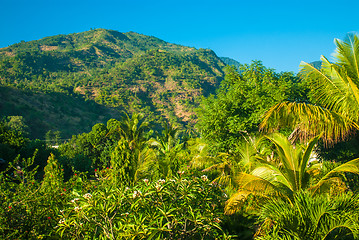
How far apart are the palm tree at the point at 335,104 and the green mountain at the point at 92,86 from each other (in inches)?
2045

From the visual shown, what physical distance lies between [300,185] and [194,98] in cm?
7836

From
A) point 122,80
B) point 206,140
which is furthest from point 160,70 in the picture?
point 206,140

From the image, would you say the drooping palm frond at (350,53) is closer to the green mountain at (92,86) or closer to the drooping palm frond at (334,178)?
the drooping palm frond at (334,178)

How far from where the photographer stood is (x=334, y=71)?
21.2 feet

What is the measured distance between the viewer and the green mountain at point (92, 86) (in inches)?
2120

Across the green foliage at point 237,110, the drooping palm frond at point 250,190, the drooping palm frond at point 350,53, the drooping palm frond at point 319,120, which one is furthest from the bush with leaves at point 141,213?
the green foliage at point 237,110

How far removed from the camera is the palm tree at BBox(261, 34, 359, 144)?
5797mm

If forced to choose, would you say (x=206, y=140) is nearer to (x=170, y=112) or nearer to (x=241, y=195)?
(x=241, y=195)

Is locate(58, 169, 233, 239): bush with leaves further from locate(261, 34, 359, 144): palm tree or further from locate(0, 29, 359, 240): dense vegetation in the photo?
locate(261, 34, 359, 144): palm tree

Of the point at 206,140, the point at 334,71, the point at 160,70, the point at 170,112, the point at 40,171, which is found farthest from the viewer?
the point at 160,70

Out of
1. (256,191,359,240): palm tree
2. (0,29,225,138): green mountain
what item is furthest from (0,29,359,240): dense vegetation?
(0,29,225,138): green mountain

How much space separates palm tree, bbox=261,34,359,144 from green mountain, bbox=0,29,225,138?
52.0 meters

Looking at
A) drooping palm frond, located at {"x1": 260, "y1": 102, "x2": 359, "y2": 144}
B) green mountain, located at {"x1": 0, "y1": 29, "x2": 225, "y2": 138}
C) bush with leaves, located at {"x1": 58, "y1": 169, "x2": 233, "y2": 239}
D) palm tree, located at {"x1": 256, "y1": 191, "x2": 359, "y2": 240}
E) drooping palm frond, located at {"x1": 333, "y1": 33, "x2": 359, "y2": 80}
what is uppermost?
green mountain, located at {"x1": 0, "y1": 29, "x2": 225, "y2": 138}

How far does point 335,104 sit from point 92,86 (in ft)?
260
